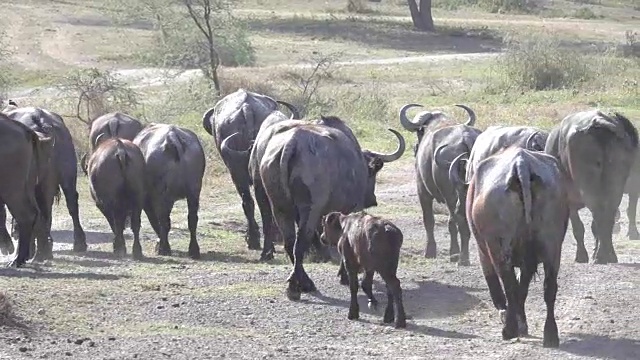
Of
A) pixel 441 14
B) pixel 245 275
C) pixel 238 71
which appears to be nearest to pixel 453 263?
pixel 245 275

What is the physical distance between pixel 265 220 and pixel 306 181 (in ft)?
10.0

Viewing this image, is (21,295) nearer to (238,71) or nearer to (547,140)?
(547,140)

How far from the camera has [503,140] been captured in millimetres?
15922

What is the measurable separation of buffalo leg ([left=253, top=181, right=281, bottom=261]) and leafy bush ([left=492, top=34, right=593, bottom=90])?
20.7 m

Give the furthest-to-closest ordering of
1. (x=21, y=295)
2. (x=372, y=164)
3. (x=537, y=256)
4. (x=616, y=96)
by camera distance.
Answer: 1. (x=616, y=96)
2. (x=372, y=164)
3. (x=21, y=295)
4. (x=537, y=256)

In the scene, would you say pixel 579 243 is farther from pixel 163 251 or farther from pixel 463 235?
pixel 163 251

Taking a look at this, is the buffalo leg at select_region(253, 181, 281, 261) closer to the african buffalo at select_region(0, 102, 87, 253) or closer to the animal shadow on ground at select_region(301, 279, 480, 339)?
the animal shadow on ground at select_region(301, 279, 480, 339)

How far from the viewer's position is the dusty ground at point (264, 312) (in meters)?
11.5

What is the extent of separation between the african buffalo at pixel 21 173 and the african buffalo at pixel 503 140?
468 centimetres

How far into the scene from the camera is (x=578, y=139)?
1678cm

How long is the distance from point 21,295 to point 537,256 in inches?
182

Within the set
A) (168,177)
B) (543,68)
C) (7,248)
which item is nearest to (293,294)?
(168,177)

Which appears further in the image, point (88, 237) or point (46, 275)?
point (88, 237)

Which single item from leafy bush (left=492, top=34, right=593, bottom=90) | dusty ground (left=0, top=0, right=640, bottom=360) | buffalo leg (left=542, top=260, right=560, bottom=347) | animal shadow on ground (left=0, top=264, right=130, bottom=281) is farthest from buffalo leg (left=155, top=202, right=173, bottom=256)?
leafy bush (left=492, top=34, right=593, bottom=90)
